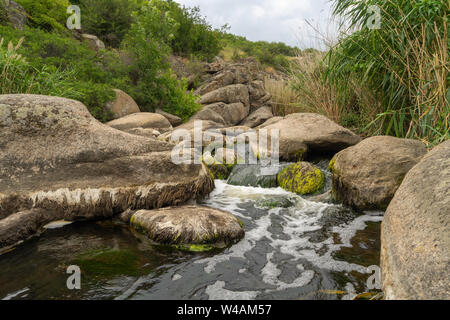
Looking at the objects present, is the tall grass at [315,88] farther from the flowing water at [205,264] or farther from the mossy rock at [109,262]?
the mossy rock at [109,262]

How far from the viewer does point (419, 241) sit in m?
1.71

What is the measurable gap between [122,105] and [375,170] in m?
6.91

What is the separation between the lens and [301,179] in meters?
5.02

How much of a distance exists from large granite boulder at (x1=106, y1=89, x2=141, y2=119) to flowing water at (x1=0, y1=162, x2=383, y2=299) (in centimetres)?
531

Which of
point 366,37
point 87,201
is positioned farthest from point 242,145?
point 87,201

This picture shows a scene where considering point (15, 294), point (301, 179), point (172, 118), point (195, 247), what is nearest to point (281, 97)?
point (172, 118)

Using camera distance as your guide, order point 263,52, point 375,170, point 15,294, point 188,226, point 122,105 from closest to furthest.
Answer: point 15,294 → point 188,226 → point 375,170 → point 122,105 → point 263,52

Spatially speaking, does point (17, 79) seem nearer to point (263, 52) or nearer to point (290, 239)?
point (290, 239)

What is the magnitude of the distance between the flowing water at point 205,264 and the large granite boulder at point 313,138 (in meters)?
2.44

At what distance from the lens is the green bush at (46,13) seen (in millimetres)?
10948

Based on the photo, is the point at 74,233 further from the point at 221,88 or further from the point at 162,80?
the point at 221,88

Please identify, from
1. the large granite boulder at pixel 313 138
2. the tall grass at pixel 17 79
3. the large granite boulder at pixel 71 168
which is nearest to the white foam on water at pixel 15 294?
the large granite boulder at pixel 71 168
